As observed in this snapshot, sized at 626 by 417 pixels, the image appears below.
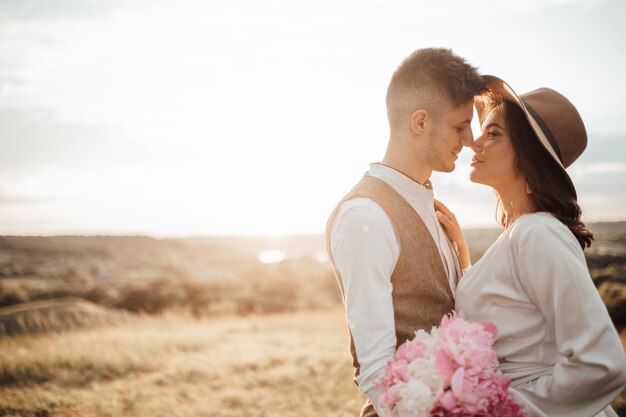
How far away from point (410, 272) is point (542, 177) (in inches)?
40.0

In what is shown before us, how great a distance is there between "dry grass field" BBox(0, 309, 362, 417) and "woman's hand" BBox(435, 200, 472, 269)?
3852mm

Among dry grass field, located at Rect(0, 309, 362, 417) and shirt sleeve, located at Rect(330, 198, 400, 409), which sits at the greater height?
shirt sleeve, located at Rect(330, 198, 400, 409)

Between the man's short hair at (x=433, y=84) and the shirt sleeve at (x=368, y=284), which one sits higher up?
the man's short hair at (x=433, y=84)

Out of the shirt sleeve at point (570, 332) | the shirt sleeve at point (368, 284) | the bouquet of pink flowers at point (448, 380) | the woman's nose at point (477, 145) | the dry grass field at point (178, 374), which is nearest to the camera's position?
the bouquet of pink flowers at point (448, 380)

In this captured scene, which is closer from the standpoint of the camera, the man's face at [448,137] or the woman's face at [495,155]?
the man's face at [448,137]

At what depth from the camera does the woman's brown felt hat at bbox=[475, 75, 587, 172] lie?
9.16 ft

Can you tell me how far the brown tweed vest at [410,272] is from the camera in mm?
2418

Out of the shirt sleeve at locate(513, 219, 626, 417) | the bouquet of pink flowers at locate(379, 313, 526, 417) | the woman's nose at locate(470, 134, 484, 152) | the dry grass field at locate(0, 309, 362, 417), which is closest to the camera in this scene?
the bouquet of pink flowers at locate(379, 313, 526, 417)

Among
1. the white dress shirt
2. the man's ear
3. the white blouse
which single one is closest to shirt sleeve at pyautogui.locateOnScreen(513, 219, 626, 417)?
the white blouse

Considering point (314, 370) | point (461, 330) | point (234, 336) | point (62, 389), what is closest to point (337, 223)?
point (461, 330)

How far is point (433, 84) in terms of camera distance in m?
2.81

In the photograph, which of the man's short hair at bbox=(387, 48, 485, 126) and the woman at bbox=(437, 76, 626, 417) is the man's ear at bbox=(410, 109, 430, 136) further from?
the woman at bbox=(437, 76, 626, 417)

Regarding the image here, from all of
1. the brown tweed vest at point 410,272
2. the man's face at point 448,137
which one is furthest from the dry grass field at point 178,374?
the man's face at point 448,137

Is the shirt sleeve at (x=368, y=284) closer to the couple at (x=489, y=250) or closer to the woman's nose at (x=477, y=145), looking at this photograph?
the couple at (x=489, y=250)
